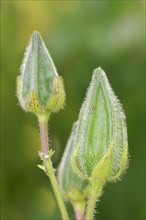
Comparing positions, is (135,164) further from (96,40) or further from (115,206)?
(96,40)

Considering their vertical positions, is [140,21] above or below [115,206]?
above

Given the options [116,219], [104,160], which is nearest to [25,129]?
[116,219]

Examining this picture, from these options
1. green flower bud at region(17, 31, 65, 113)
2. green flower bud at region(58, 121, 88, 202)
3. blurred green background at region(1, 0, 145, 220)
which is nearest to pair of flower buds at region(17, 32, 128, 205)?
green flower bud at region(17, 31, 65, 113)

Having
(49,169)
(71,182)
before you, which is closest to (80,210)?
(71,182)

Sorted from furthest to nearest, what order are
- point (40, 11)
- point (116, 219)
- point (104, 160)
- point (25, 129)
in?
point (40, 11) → point (25, 129) → point (116, 219) → point (104, 160)

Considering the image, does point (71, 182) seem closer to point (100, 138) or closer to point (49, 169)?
point (49, 169)

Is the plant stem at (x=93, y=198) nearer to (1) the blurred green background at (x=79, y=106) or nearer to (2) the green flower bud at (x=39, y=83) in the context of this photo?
(2) the green flower bud at (x=39, y=83)

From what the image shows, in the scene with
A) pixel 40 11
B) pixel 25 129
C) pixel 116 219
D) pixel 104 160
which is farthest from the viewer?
pixel 40 11
